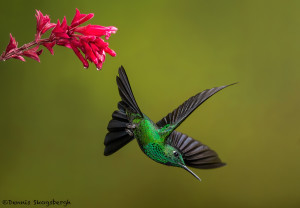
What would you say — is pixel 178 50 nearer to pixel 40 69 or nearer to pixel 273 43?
pixel 273 43

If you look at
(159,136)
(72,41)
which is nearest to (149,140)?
(159,136)

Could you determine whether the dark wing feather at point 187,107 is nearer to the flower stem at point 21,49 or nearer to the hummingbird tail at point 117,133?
the hummingbird tail at point 117,133

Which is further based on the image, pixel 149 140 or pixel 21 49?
pixel 149 140

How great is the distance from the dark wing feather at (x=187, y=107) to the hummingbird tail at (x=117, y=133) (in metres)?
0.08

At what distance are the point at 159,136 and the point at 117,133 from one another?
0.08 m

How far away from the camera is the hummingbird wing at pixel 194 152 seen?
22.0 inches

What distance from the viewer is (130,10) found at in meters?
1.95

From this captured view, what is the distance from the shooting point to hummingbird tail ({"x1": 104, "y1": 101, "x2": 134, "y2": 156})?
614 mm

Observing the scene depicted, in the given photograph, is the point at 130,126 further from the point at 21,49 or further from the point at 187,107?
the point at 21,49

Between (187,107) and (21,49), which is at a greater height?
(21,49)

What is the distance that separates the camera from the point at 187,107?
616 mm

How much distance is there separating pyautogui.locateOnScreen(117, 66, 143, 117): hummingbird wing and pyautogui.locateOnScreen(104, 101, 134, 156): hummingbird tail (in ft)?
0.08

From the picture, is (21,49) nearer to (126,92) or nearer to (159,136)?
(126,92)

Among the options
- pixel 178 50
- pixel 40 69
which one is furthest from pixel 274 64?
pixel 40 69
